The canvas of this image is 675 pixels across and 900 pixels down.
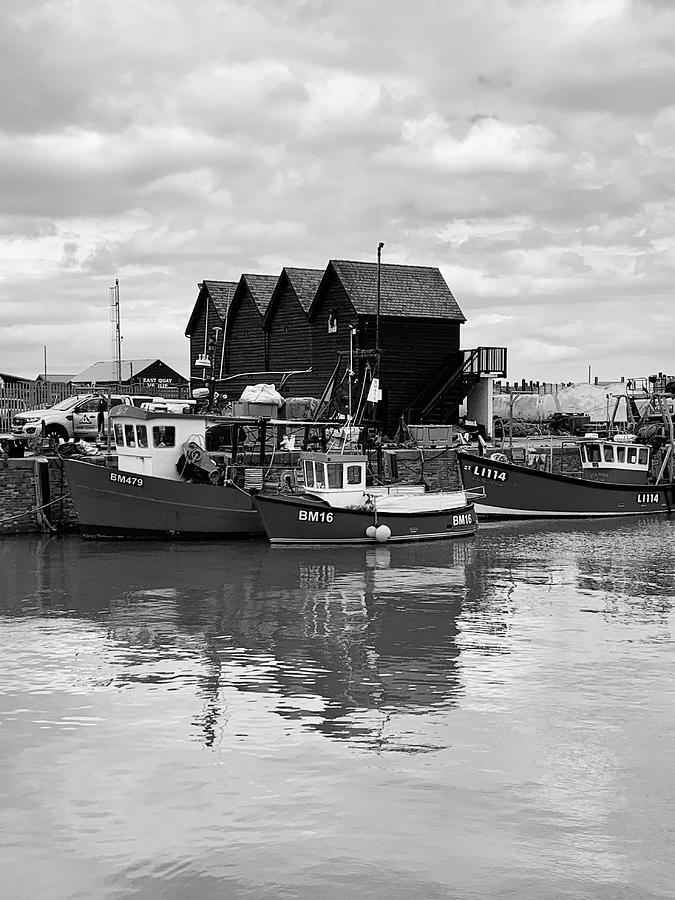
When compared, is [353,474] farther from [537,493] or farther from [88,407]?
[88,407]

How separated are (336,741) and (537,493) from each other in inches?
952

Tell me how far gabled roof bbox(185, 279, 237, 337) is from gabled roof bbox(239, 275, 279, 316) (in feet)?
5.53

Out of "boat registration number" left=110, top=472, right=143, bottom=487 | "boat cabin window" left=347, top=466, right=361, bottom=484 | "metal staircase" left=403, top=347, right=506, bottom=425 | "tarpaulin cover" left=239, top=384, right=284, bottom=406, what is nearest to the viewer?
"boat registration number" left=110, top=472, right=143, bottom=487

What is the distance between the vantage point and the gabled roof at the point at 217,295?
5397 centimetres

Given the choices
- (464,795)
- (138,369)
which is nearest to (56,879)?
(464,795)

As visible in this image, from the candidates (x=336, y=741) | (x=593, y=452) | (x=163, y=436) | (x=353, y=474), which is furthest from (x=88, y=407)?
(x=336, y=741)

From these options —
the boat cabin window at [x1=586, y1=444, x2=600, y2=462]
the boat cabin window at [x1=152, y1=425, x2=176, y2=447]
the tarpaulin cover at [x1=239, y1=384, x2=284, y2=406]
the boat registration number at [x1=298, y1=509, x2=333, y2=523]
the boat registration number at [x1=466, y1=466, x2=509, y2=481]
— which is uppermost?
the tarpaulin cover at [x1=239, y1=384, x2=284, y2=406]

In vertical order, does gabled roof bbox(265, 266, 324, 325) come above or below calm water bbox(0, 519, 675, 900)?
above

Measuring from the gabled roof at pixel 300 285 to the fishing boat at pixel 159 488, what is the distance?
65.1 feet

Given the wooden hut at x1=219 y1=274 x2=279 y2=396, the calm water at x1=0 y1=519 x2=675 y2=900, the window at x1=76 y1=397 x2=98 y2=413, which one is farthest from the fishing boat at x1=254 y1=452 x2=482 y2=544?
the wooden hut at x1=219 y1=274 x2=279 y2=396

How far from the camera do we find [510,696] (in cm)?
1321

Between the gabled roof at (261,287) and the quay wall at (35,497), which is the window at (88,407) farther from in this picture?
the gabled roof at (261,287)

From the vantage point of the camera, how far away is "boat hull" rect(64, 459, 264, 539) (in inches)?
1081

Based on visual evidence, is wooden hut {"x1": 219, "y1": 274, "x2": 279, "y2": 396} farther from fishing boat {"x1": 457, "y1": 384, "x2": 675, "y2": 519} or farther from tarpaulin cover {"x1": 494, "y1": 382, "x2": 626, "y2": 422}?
fishing boat {"x1": 457, "y1": 384, "x2": 675, "y2": 519}
